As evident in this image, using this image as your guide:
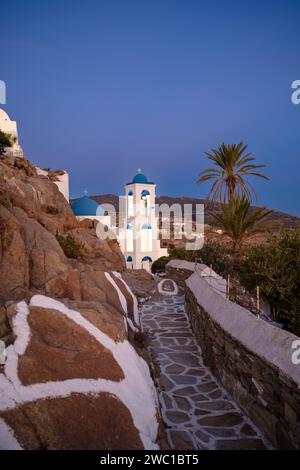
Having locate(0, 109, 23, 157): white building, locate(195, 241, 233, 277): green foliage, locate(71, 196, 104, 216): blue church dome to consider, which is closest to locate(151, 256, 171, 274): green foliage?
locate(71, 196, 104, 216): blue church dome

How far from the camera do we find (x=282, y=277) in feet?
33.2

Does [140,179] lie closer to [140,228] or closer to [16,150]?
[140,228]

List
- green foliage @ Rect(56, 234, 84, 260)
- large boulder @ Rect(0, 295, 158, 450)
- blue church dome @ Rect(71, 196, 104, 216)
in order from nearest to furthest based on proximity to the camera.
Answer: large boulder @ Rect(0, 295, 158, 450) → green foliage @ Rect(56, 234, 84, 260) → blue church dome @ Rect(71, 196, 104, 216)

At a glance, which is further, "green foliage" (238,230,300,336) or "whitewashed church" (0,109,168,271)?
"whitewashed church" (0,109,168,271)

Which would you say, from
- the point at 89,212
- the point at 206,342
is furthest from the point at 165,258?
the point at 206,342

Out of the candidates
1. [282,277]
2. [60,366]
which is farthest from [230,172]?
[60,366]

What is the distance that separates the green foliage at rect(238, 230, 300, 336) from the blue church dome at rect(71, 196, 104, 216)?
21.0m

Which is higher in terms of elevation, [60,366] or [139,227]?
[139,227]

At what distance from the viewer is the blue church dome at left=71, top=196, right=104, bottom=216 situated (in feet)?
101

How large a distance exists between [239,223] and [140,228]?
2285 cm

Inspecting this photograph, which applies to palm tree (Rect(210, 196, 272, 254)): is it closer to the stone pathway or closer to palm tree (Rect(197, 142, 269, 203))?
palm tree (Rect(197, 142, 269, 203))

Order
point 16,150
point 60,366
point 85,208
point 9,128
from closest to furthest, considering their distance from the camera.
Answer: point 60,366 < point 16,150 < point 9,128 < point 85,208

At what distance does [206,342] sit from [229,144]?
35.6ft
